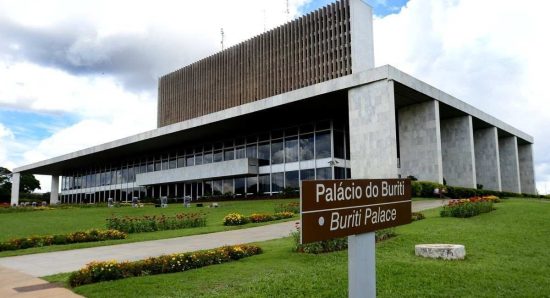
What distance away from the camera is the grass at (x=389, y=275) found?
21.1 feet

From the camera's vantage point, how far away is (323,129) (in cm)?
3575

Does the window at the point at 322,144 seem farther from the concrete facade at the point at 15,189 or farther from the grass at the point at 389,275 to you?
the concrete facade at the point at 15,189

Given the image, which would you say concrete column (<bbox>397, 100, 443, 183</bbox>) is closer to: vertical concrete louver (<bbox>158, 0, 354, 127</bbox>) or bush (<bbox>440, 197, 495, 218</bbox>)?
bush (<bbox>440, 197, 495, 218</bbox>)

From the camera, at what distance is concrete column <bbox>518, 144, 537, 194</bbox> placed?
187 ft

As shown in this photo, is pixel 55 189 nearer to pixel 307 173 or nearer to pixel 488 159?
pixel 307 173

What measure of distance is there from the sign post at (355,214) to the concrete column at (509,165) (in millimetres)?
52921

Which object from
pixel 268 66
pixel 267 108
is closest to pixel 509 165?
pixel 267 108

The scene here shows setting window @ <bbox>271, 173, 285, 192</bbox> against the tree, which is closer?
window @ <bbox>271, 173, 285, 192</bbox>

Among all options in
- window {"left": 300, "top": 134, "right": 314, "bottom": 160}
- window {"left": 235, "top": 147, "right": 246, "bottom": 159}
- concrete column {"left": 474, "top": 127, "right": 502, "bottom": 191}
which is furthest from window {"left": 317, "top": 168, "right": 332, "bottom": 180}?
concrete column {"left": 474, "top": 127, "right": 502, "bottom": 191}

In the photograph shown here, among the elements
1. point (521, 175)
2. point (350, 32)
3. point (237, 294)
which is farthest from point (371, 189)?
point (350, 32)

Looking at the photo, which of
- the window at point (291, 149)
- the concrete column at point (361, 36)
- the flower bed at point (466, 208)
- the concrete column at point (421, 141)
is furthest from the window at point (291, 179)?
the concrete column at point (361, 36)

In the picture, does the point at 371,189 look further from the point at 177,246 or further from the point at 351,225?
the point at 177,246

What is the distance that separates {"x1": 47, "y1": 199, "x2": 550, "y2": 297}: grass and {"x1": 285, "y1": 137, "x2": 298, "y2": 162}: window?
26717 millimetres

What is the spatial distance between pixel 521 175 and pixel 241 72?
5752cm
